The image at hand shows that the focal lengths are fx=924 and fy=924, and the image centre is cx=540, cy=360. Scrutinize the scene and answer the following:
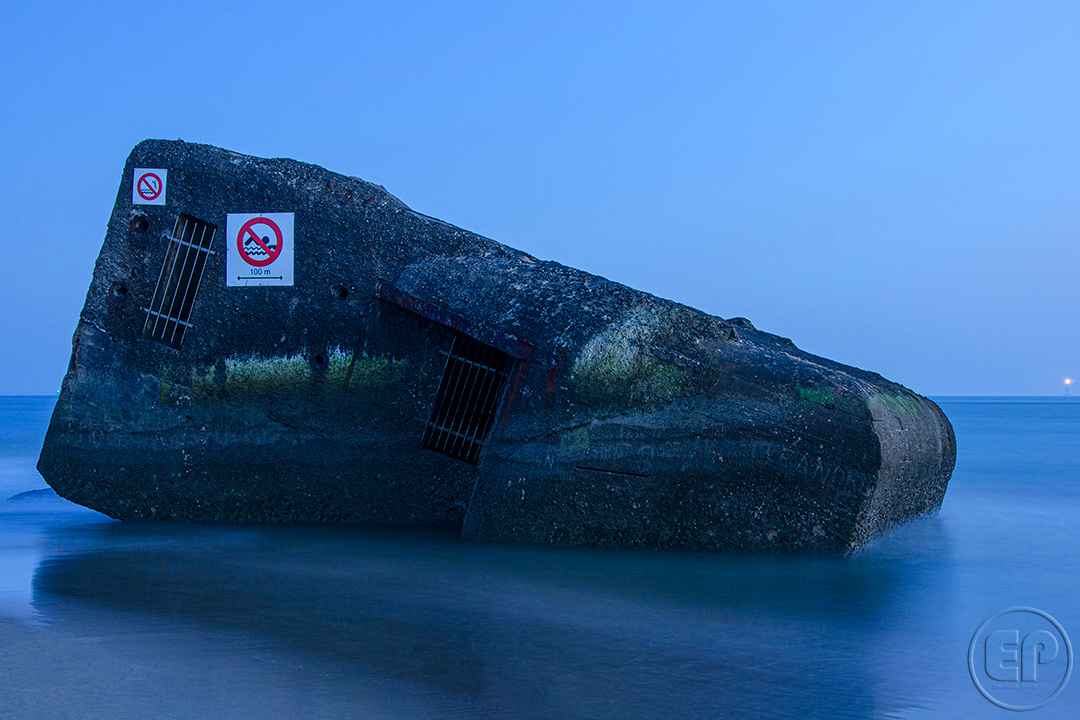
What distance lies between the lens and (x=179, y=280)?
291 inches

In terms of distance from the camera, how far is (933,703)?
12.2 feet

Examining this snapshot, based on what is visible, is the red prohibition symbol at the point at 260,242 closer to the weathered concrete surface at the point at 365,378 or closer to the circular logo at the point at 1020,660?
the weathered concrete surface at the point at 365,378

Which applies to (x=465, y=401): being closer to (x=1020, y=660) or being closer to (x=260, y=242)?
(x=260, y=242)

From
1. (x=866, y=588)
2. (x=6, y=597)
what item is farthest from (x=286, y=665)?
(x=866, y=588)

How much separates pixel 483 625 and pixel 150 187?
4.83m

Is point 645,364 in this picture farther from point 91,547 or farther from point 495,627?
point 91,547

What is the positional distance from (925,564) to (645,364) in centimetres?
257

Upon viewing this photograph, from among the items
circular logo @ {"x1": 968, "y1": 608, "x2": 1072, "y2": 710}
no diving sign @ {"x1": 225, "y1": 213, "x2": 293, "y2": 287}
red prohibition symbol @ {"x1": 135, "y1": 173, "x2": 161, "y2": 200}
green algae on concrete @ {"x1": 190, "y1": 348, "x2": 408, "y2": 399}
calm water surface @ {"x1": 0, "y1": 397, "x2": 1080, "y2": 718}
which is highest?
red prohibition symbol @ {"x1": 135, "y1": 173, "x2": 161, "y2": 200}

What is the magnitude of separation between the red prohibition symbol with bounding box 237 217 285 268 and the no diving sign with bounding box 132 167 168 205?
2.50 feet

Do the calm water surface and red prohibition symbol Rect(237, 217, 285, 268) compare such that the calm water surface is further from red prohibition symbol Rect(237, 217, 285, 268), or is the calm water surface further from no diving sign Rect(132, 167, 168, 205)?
no diving sign Rect(132, 167, 168, 205)

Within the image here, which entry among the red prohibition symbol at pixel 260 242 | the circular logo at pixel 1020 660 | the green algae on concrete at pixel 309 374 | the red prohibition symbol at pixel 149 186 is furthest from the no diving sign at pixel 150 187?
the circular logo at pixel 1020 660

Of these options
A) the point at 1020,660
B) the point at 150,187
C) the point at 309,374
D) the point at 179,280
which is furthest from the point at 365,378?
the point at 1020,660

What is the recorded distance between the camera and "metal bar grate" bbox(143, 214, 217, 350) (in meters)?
7.37

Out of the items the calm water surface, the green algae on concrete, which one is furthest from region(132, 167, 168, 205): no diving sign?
the calm water surface
